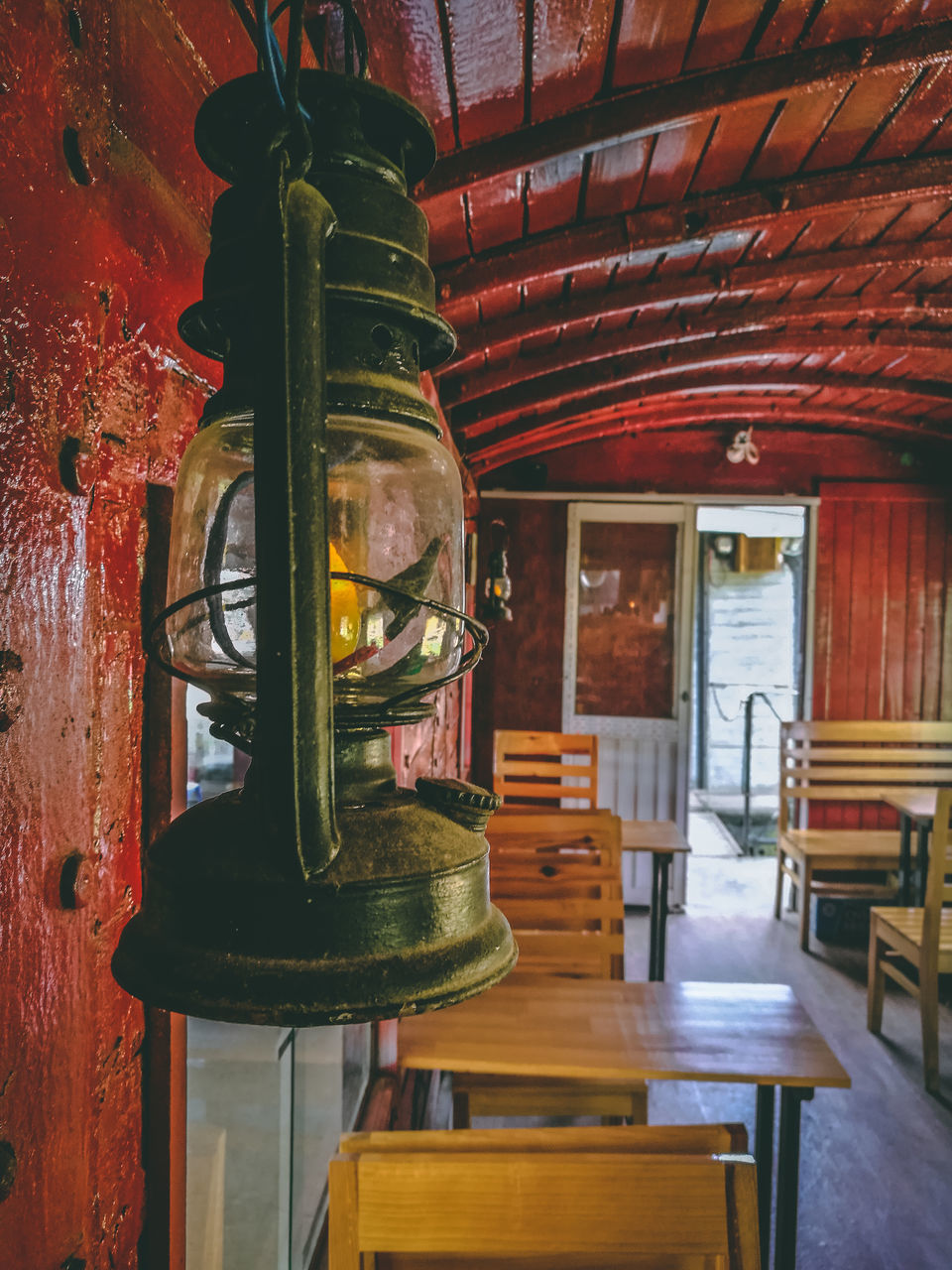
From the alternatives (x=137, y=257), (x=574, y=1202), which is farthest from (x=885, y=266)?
(x=574, y=1202)

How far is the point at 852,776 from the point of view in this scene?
5.05m

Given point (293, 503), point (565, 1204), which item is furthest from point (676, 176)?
point (565, 1204)

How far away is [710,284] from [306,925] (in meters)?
2.62

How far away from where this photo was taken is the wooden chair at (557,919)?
2.33 m

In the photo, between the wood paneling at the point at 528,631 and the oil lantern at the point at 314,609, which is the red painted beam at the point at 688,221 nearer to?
the oil lantern at the point at 314,609

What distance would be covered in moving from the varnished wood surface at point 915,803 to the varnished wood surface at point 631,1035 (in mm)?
2177

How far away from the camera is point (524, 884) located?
99.0 inches

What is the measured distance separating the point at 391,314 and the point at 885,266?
8.51 feet

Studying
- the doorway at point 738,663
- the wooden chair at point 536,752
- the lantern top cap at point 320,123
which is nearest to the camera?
the lantern top cap at point 320,123

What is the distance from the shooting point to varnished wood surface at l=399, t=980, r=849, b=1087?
72.6 inches

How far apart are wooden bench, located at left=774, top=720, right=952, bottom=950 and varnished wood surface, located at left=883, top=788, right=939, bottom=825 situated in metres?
0.14

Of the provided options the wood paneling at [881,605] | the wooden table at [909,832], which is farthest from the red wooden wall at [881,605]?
the wooden table at [909,832]

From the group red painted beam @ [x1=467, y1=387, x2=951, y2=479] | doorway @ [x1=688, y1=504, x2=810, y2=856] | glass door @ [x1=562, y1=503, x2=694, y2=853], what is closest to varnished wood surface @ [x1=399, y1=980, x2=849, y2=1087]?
red painted beam @ [x1=467, y1=387, x2=951, y2=479]

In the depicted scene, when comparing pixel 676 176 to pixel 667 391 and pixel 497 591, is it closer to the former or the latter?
pixel 667 391
